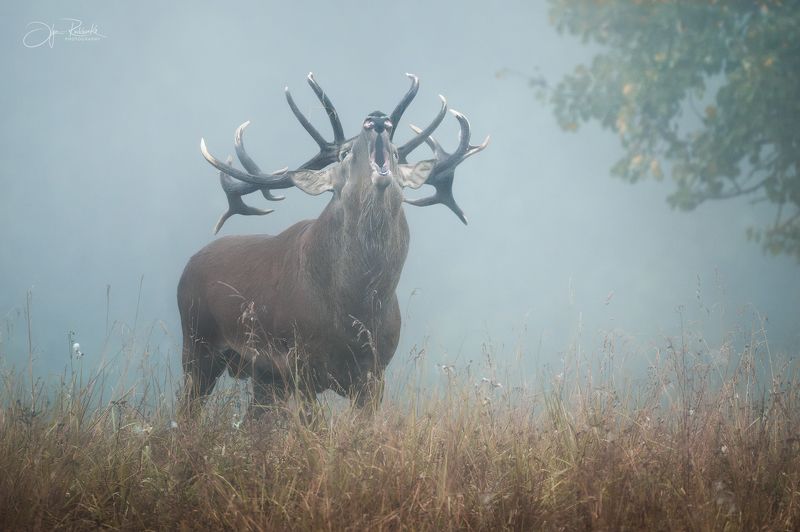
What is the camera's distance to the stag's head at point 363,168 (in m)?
4.06

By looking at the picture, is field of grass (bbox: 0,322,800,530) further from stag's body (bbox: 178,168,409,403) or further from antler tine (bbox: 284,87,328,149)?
antler tine (bbox: 284,87,328,149)

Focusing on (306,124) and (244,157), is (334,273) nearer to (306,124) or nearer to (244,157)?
(306,124)

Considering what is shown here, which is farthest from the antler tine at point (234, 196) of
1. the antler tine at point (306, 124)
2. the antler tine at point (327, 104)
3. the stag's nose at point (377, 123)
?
the stag's nose at point (377, 123)

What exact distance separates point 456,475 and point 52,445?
69.8 inches

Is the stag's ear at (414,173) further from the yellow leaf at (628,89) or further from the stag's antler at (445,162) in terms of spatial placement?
the yellow leaf at (628,89)

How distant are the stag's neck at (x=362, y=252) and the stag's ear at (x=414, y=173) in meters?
0.21

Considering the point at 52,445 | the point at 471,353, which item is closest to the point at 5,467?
the point at 52,445

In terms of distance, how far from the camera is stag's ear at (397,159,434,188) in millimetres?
4375

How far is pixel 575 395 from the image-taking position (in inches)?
147

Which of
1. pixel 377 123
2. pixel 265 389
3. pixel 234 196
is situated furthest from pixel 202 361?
pixel 377 123

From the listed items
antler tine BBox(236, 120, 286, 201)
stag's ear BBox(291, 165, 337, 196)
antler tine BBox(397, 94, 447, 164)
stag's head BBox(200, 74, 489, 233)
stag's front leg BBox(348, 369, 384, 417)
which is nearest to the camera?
stag's front leg BBox(348, 369, 384, 417)

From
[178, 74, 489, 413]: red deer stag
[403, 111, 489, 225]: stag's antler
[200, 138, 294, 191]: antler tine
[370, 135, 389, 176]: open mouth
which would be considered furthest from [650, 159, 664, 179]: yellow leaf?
[370, 135, 389, 176]: open mouth

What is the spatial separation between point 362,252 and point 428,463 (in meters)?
1.61

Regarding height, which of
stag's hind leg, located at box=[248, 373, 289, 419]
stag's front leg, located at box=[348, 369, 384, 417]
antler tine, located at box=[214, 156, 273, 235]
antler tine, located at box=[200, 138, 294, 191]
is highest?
antler tine, located at box=[200, 138, 294, 191]
